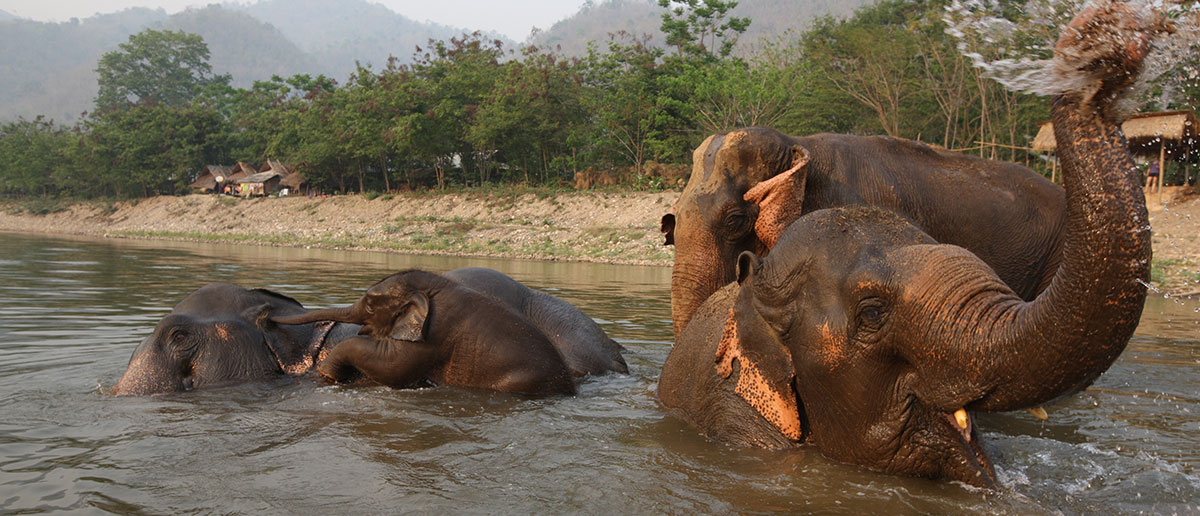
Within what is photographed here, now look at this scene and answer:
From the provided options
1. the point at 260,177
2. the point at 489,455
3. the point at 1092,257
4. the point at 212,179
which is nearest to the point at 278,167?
the point at 260,177

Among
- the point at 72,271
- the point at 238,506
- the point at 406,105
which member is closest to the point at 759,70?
the point at 406,105

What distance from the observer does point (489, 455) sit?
4.71 m

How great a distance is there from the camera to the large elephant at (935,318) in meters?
2.56

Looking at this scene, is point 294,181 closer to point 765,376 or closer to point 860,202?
point 860,202

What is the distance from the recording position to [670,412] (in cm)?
555

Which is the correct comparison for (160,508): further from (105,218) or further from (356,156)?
(105,218)

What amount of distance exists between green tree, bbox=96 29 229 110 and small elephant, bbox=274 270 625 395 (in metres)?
127

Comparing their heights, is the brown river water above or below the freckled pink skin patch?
below

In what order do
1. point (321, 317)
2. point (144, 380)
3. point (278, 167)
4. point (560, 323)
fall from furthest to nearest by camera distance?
point (278, 167), point (560, 323), point (321, 317), point (144, 380)

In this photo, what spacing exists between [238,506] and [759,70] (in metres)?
40.8

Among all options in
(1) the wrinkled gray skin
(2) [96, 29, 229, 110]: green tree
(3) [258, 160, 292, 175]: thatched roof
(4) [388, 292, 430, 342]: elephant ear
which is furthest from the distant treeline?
(2) [96, 29, 229, 110]: green tree

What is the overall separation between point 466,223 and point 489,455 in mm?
33824

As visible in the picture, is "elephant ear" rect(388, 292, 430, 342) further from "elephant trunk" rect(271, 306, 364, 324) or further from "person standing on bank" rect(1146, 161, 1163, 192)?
"person standing on bank" rect(1146, 161, 1163, 192)

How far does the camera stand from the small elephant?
20.8 ft
